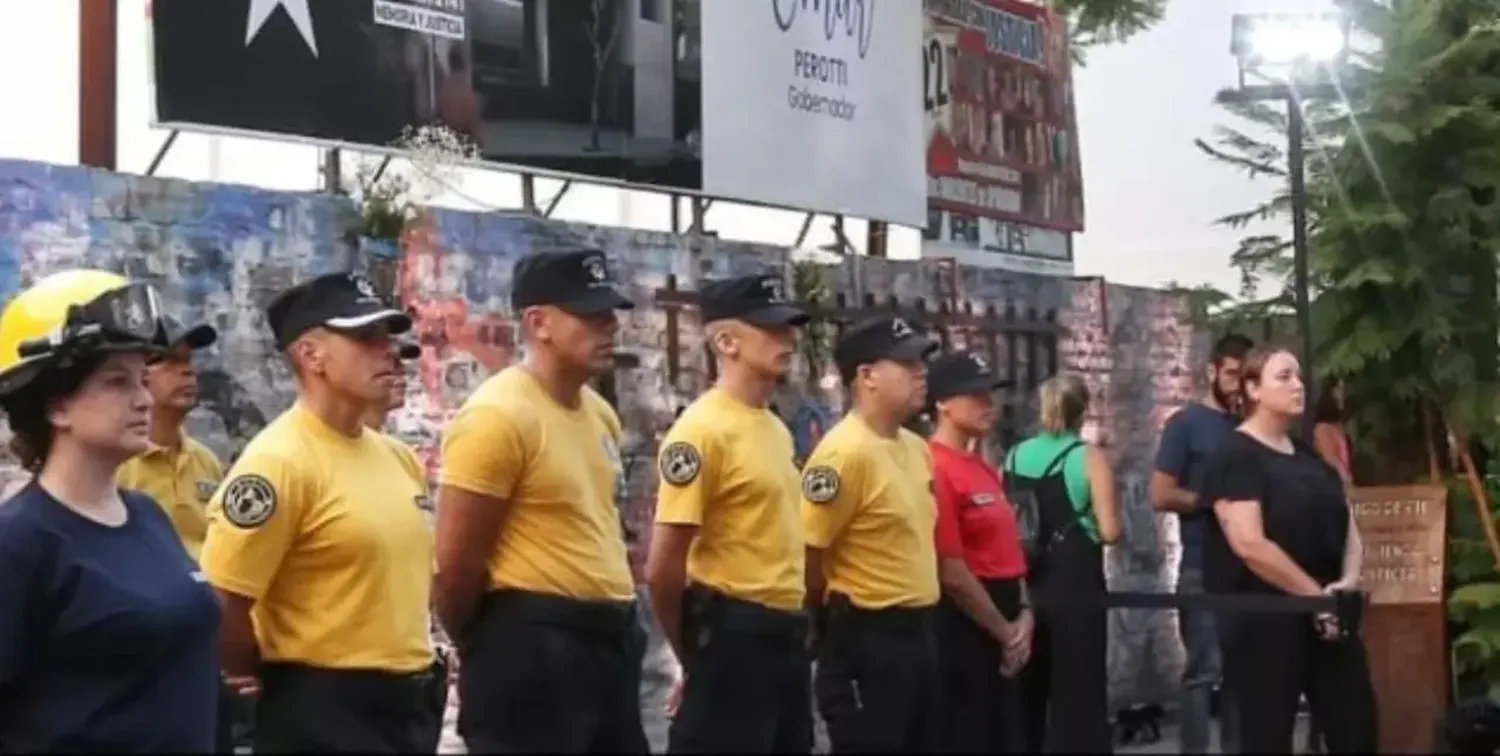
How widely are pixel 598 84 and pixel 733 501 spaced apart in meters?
4.17

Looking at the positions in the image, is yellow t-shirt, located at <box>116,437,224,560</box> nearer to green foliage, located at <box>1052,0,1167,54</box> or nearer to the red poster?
the red poster

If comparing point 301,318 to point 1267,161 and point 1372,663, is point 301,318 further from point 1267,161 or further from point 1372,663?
point 1267,161

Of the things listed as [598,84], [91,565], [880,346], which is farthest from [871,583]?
[598,84]

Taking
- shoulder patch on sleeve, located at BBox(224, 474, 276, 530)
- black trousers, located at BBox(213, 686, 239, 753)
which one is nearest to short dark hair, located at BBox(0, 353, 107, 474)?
shoulder patch on sleeve, located at BBox(224, 474, 276, 530)

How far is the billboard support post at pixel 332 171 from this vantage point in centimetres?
842

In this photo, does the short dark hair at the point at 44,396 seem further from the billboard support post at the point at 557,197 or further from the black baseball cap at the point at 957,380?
the billboard support post at the point at 557,197

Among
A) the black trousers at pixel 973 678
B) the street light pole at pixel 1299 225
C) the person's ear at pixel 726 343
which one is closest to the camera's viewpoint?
the person's ear at pixel 726 343

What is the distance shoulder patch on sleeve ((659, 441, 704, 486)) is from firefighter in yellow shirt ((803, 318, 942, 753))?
79 cm

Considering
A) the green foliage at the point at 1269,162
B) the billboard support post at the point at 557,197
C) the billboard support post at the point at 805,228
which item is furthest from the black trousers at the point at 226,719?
the green foliage at the point at 1269,162

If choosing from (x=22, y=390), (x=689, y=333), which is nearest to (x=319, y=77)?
(x=689, y=333)

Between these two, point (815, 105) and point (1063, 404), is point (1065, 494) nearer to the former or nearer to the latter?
point (1063, 404)

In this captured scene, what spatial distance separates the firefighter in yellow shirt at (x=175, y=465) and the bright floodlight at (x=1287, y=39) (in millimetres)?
6479

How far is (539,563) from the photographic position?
527 centimetres

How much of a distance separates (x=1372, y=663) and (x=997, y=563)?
379cm
